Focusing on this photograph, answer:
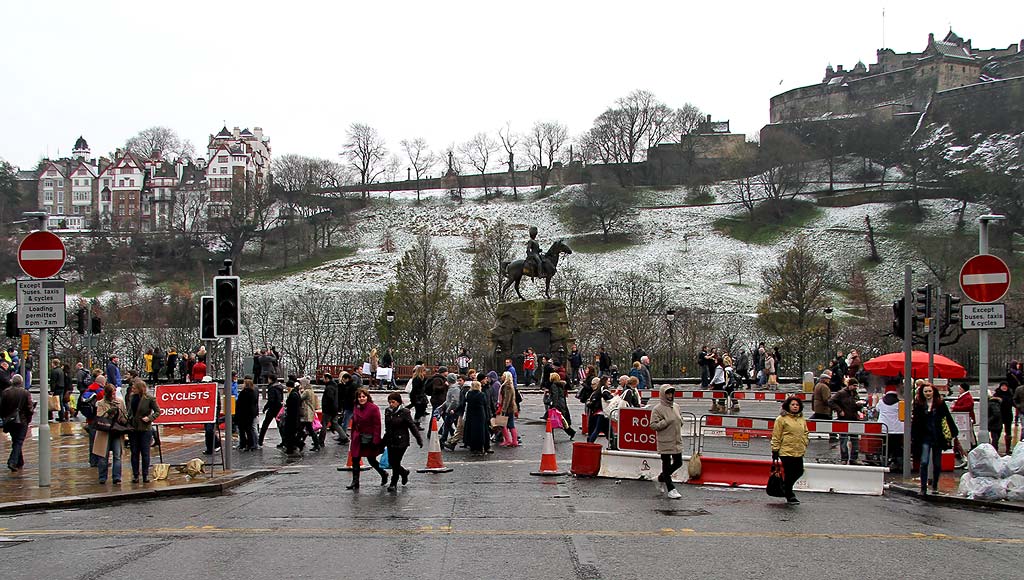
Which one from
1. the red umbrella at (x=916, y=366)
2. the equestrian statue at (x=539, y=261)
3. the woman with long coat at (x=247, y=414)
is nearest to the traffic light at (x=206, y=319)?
the woman with long coat at (x=247, y=414)

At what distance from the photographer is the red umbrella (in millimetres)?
23688

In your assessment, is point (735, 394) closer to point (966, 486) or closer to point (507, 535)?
point (966, 486)

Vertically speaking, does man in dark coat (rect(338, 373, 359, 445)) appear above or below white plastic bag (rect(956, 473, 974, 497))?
above

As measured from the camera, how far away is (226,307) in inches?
715

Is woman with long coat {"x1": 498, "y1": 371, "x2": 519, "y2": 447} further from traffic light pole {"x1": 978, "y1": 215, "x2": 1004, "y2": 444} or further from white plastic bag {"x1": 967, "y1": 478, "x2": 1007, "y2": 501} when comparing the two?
white plastic bag {"x1": 967, "y1": 478, "x2": 1007, "y2": 501}

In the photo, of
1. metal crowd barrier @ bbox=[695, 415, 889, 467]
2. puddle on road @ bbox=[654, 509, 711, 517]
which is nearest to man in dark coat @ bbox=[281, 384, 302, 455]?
metal crowd barrier @ bbox=[695, 415, 889, 467]

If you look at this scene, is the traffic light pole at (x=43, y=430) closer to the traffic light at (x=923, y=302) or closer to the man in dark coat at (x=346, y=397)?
the man in dark coat at (x=346, y=397)

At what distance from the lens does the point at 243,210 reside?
11206 cm

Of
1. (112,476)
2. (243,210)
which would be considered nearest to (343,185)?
(243,210)

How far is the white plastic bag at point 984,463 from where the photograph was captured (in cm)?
1568

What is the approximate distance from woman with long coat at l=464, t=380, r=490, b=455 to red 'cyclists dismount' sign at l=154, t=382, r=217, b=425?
4.92 meters

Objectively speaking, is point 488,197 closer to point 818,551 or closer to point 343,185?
point 343,185

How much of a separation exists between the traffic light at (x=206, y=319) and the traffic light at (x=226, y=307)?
50cm

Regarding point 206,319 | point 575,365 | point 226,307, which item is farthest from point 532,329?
point 226,307
